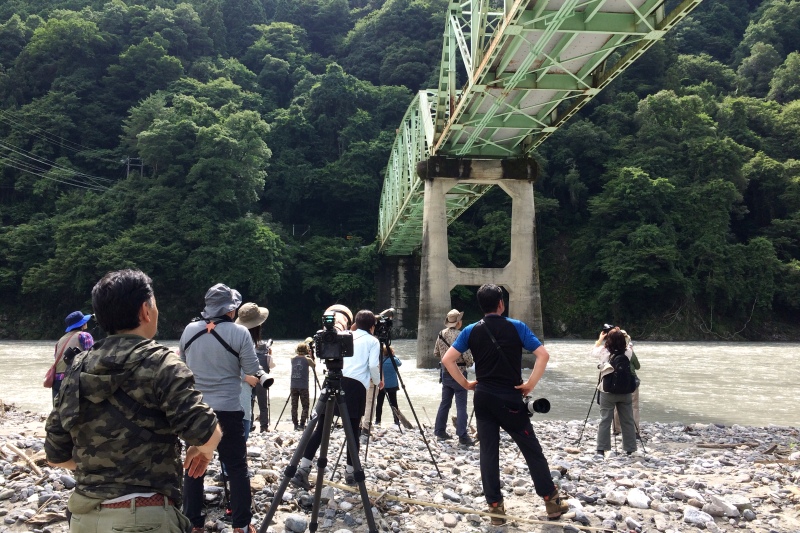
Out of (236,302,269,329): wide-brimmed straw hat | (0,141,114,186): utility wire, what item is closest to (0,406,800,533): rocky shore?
(236,302,269,329): wide-brimmed straw hat

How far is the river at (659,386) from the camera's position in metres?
12.0

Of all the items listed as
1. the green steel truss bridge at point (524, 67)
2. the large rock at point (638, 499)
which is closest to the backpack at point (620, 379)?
the large rock at point (638, 499)

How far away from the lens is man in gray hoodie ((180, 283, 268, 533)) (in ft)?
12.7

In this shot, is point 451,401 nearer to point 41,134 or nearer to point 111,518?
point 111,518

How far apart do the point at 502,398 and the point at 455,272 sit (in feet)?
55.3

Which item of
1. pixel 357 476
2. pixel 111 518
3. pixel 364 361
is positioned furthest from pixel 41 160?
pixel 111 518

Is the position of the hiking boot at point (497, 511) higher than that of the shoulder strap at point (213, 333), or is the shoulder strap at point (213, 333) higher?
the shoulder strap at point (213, 333)

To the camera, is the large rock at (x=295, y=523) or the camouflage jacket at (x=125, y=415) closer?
the camouflage jacket at (x=125, y=415)

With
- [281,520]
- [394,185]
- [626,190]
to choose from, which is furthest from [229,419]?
[626,190]

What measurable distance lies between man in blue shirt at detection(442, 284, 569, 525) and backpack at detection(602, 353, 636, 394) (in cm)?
286

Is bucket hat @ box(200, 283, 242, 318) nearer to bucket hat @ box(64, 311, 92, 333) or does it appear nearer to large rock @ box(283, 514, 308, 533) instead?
large rock @ box(283, 514, 308, 533)

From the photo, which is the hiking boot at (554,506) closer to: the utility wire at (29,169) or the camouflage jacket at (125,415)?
the camouflage jacket at (125,415)

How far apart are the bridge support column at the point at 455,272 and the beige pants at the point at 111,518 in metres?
18.3

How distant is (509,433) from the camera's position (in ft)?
14.1
